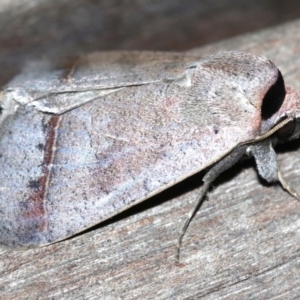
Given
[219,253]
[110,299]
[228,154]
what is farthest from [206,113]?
[110,299]

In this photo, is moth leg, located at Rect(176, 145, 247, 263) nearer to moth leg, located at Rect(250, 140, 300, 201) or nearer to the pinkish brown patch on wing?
moth leg, located at Rect(250, 140, 300, 201)

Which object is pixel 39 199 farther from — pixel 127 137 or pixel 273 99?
pixel 273 99

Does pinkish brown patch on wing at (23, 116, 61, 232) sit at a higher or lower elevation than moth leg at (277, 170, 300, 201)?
higher

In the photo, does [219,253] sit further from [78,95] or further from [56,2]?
[56,2]

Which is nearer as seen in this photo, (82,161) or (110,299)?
(110,299)

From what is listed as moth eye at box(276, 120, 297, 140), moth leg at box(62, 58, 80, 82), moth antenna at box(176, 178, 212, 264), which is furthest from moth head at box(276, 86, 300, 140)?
moth leg at box(62, 58, 80, 82)
